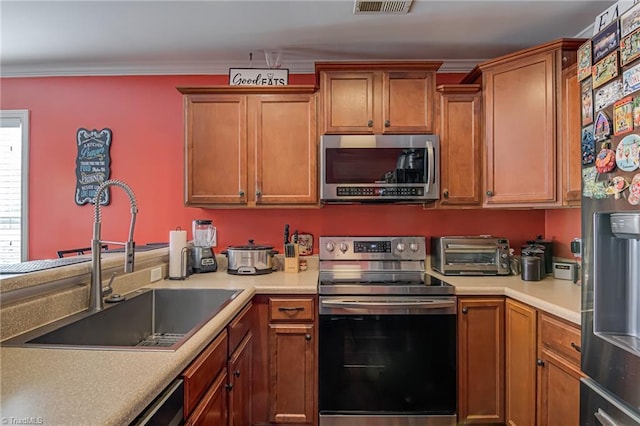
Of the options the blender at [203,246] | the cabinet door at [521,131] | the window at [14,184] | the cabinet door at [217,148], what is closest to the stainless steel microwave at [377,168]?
the cabinet door at [521,131]

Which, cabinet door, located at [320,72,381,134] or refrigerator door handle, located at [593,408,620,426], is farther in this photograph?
cabinet door, located at [320,72,381,134]

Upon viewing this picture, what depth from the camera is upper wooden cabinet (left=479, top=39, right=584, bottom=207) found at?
1965 millimetres

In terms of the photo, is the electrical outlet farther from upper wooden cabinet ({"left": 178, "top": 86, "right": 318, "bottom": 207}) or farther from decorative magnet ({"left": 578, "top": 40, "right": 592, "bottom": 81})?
decorative magnet ({"left": 578, "top": 40, "right": 592, "bottom": 81})

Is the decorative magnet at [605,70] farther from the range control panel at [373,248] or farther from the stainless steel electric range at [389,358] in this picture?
the range control panel at [373,248]

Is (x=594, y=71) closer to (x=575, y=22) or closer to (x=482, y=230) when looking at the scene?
(x=575, y=22)

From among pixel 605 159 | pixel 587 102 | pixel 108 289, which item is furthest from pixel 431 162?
pixel 108 289

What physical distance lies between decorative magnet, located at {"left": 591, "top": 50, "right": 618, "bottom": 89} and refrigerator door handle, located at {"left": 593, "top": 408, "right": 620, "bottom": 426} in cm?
110

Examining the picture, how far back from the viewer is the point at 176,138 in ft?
8.99

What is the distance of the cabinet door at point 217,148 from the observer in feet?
7.61

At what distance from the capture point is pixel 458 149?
2.29m

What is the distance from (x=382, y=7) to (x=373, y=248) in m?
1.55

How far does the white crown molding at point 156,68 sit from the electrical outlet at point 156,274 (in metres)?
1.61

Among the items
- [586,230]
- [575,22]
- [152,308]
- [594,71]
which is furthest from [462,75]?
[152,308]

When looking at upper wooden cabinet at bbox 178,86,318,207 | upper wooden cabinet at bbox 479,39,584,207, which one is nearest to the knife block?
upper wooden cabinet at bbox 178,86,318,207
